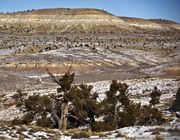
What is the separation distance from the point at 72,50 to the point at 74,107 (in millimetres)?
59807

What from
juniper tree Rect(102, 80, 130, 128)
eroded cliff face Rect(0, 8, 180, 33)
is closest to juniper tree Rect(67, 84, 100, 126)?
juniper tree Rect(102, 80, 130, 128)

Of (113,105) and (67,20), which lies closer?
(113,105)

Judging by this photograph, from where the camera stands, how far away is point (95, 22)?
5832 inches

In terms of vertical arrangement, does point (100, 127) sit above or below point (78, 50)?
below

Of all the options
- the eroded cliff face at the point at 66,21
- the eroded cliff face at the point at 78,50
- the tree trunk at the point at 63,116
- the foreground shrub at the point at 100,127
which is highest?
the eroded cliff face at the point at 66,21

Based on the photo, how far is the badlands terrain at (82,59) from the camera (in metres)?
41.2

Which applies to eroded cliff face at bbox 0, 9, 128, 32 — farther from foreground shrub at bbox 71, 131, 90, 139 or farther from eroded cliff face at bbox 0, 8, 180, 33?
foreground shrub at bbox 71, 131, 90, 139

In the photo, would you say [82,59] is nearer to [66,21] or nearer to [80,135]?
[80,135]

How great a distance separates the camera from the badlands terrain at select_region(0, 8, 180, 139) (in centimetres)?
4121

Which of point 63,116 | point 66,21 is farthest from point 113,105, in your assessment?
point 66,21

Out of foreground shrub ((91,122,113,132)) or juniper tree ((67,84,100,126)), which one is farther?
juniper tree ((67,84,100,126))

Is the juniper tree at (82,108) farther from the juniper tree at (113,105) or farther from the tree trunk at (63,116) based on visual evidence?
the tree trunk at (63,116)

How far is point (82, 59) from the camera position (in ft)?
260

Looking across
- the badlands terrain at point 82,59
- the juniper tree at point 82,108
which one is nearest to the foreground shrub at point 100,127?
the juniper tree at point 82,108
